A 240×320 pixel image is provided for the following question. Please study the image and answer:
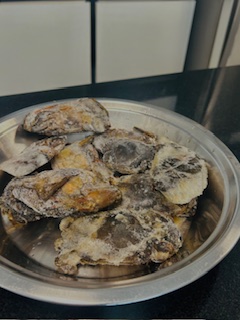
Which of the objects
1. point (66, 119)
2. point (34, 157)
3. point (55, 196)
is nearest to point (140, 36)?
point (66, 119)

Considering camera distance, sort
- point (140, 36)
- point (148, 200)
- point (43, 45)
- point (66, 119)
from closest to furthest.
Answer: point (148, 200) < point (66, 119) < point (43, 45) < point (140, 36)

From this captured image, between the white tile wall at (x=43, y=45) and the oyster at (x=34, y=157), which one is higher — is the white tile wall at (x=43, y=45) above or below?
below

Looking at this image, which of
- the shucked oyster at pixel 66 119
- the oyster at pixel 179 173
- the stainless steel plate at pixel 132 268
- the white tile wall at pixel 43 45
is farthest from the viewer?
A: the white tile wall at pixel 43 45

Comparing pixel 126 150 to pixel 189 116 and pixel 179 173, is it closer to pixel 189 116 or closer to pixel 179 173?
pixel 179 173

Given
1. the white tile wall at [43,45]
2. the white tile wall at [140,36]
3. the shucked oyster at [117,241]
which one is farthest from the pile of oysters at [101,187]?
the white tile wall at [140,36]

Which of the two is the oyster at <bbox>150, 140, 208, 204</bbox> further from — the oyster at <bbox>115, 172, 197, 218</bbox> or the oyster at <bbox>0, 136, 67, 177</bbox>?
the oyster at <bbox>0, 136, 67, 177</bbox>

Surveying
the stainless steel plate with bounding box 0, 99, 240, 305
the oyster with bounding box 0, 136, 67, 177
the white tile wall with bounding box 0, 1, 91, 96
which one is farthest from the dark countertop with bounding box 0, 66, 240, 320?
the white tile wall with bounding box 0, 1, 91, 96

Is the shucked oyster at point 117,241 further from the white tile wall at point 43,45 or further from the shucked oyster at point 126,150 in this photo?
the white tile wall at point 43,45
